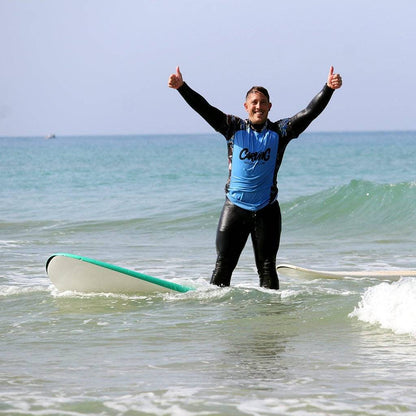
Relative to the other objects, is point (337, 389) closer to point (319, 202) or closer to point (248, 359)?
point (248, 359)

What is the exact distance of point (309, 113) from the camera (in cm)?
720

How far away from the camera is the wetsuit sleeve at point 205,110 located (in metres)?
7.09

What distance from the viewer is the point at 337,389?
5070mm

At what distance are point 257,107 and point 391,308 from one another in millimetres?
1935

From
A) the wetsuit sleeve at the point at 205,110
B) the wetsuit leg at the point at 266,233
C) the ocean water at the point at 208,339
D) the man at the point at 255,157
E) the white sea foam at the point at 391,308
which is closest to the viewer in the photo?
the ocean water at the point at 208,339

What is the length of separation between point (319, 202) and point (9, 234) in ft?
25.4

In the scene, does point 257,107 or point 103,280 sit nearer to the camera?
point 257,107

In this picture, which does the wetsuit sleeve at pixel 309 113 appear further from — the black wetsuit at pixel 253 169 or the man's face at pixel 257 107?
the man's face at pixel 257 107

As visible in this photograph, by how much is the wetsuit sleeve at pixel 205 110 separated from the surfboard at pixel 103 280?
72.6 inches

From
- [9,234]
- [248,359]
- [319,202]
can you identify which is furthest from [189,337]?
[319,202]

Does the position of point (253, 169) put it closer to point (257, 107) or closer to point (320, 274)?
point (257, 107)

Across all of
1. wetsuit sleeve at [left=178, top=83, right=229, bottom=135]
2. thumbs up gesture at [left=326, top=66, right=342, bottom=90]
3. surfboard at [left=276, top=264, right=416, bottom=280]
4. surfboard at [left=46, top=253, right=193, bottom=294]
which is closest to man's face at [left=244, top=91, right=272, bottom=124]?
wetsuit sleeve at [left=178, top=83, right=229, bottom=135]

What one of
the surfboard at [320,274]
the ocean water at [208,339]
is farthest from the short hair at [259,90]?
the surfboard at [320,274]

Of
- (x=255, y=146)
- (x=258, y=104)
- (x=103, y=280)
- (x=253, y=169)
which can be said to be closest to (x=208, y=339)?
(x=253, y=169)
